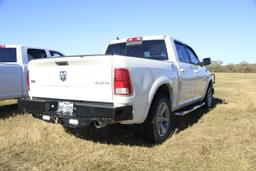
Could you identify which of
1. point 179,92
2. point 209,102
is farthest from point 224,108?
point 179,92

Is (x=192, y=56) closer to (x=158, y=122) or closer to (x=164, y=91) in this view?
(x=164, y=91)

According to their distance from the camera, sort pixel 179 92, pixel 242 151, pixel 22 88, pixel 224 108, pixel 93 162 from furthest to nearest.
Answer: pixel 224 108 → pixel 22 88 → pixel 179 92 → pixel 242 151 → pixel 93 162

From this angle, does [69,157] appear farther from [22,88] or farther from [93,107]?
[22,88]

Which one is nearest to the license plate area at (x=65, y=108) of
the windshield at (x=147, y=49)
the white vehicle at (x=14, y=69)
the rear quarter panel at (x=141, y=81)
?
the rear quarter panel at (x=141, y=81)

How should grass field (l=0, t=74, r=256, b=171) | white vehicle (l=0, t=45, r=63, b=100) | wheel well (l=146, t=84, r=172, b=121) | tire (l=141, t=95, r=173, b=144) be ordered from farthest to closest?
1. white vehicle (l=0, t=45, r=63, b=100)
2. wheel well (l=146, t=84, r=172, b=121)
3. tire (l=141, t=95, r=173, b=144)
4. grass field (l=0, t=74, r=256, b=171)

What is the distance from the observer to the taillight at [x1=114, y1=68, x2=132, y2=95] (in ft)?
14.7

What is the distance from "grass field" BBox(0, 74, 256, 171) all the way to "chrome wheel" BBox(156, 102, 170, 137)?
0.21m

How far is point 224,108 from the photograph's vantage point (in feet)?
31.1

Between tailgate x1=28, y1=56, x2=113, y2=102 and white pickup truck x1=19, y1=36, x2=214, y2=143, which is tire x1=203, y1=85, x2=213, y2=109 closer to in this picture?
white pickup truck x1=19, y1=36, x2=214, y2=143

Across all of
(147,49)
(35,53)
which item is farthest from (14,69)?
(147,49)

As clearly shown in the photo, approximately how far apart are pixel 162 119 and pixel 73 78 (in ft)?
5.70

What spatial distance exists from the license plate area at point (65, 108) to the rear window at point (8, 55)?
463 cm

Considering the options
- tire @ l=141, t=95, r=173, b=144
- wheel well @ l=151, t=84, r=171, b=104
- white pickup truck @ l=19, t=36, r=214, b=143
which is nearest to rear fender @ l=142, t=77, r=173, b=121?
white pickup truck @ l=19, t=36, r=214, b=143

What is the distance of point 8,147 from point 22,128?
1.27 meters
